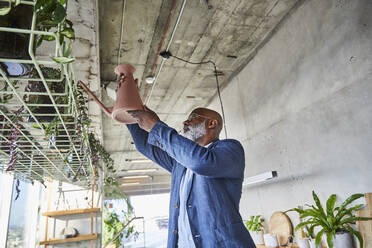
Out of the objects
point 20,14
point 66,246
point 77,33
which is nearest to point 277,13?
point 77,33

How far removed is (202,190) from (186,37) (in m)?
2.53

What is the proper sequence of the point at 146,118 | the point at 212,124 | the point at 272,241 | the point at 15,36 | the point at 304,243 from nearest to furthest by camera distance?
1. the point at 15,36
2. the point at 146,118
3. the point at 212,124
4. the point at 304,243
5. the point at 272,241

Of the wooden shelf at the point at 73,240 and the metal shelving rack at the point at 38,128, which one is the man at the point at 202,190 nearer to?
the metal shelving rack at the point at 38,128

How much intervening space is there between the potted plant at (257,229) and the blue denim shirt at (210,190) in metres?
2.48

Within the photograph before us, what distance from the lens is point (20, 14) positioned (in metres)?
0.67

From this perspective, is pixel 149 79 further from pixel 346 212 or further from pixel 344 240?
pixel 344 240

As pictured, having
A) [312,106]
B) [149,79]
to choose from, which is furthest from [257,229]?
[149,79]

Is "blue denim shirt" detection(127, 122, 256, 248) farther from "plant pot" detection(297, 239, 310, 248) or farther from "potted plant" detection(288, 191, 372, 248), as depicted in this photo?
"plant pot" detection(297, 239, 310, 248)

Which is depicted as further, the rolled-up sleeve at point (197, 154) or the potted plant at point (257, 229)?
the potted plant at point (257, 229)

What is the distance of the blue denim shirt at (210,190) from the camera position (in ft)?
3.29

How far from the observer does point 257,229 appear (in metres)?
3.40

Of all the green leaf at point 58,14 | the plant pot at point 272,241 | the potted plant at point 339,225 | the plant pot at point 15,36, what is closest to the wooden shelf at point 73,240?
the plant pot at point 272,241

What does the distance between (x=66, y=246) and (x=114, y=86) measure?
228 centimetres

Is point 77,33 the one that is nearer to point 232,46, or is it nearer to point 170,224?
point 170,224
